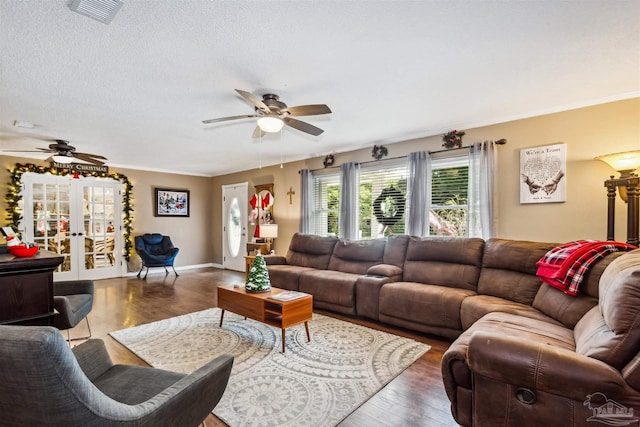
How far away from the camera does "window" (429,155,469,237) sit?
4008 mm

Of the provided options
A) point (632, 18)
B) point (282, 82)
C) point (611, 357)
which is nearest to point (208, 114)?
point (282, 82)

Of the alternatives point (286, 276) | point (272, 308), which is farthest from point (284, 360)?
point (286, 276)

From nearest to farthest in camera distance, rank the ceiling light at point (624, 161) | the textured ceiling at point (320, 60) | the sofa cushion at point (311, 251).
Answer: the textured ceiling at point (320, 60)
the ceiling light at point (624, 161)
the sofa cushion at point (311, 251)

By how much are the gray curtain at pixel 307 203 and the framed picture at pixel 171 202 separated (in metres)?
3.54

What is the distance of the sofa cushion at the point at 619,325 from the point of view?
135 cm

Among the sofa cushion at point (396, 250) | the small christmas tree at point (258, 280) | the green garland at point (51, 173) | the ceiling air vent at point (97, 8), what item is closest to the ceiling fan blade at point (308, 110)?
the ceiling air vent at point (97, 8)

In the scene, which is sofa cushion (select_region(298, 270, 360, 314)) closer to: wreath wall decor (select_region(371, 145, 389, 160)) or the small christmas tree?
the small christmas tree

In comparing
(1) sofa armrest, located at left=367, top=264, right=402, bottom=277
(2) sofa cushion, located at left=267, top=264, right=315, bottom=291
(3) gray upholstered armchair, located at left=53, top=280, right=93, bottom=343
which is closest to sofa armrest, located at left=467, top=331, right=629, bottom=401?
(1) sofa armrest, located at left=367, top=264, right=402, bottom=277

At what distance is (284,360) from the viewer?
265 centimetres

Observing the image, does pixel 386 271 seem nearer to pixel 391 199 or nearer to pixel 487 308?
pixel 487 308

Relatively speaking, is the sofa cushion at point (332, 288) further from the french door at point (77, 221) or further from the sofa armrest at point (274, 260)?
the french door at point (77, 221)

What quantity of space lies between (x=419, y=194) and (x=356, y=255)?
1248 mm

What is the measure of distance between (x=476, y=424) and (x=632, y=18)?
255 cm

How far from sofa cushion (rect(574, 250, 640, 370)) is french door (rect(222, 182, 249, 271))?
638 cm
